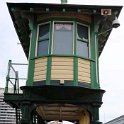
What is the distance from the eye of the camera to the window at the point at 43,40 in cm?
1152

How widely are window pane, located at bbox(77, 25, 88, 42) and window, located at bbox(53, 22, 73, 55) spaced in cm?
30

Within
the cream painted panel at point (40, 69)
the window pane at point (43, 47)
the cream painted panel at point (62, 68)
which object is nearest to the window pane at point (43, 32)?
the window pane at point (43, 47)

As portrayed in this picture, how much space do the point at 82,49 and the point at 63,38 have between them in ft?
2.63

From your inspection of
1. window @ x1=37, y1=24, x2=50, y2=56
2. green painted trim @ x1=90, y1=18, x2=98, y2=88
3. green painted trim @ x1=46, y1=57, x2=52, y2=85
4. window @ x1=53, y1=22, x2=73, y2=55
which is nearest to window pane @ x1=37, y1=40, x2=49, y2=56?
window @ x1=37, y1=24, x2=50, y2=56

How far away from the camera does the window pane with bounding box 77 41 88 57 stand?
11.5 metres

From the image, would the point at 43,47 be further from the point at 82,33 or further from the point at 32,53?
the point at 82,33

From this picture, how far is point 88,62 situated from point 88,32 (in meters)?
1.25

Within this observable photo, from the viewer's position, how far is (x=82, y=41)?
1171cm

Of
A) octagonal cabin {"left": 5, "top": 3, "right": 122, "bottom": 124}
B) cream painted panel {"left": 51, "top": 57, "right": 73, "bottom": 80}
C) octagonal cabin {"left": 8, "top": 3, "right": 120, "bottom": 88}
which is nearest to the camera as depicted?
octagonal cabin {"left": 5, "top": 3, "right": 122, "bottom": 124}

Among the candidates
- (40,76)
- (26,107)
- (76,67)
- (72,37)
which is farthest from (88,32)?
(26,107)

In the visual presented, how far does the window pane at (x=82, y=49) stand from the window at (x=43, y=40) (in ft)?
3.78

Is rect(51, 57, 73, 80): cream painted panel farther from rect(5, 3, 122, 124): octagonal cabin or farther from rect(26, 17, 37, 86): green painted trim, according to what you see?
rect(26, 17, 37, 86): green painted trim

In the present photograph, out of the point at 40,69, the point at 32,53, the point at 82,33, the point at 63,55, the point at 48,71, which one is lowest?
the point at 48,71

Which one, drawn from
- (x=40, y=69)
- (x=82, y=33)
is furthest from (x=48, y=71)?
(x=82, y=33)
